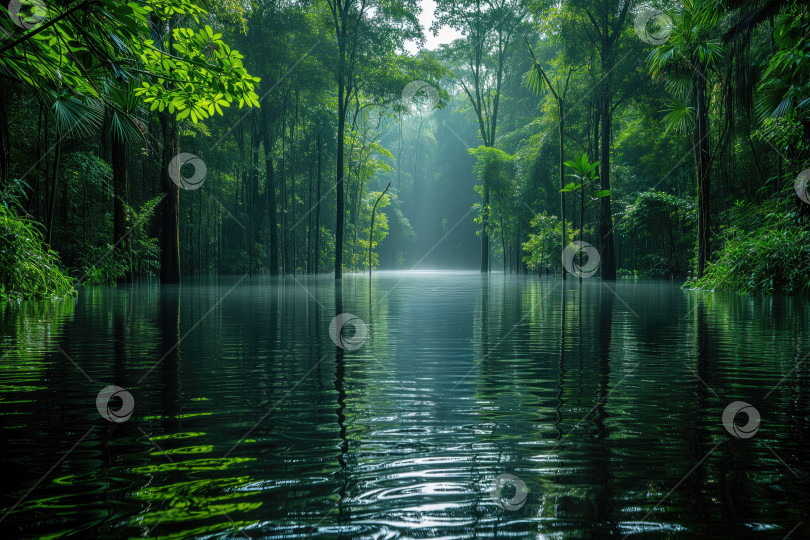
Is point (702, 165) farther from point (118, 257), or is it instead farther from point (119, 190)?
point (118, 257)

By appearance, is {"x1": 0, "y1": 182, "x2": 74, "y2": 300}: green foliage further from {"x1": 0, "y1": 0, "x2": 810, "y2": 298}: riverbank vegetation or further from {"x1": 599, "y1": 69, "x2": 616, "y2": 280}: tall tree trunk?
{"x1": 599, "y1": 69, "x2": 616, "y2": 280}: tall tree trunk

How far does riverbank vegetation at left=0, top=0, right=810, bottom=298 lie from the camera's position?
4754 mm

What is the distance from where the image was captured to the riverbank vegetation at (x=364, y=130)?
4754 mm

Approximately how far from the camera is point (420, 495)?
1415 millimetres

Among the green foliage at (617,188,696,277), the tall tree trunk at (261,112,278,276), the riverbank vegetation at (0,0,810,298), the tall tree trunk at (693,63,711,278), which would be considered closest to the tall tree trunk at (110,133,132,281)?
the riverbank vegetation at (0,0,810,298)

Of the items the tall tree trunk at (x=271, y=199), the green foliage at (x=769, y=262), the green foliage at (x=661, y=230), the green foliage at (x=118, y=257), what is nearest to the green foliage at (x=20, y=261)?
the green foliage at (x=118, y=257)

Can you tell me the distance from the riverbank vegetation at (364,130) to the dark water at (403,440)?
6.26 ft

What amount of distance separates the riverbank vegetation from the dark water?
1.91 meters

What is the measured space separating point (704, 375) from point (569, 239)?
70.4ft

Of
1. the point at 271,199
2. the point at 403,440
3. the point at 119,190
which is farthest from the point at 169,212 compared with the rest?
the point at 403,440

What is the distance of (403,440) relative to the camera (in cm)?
189

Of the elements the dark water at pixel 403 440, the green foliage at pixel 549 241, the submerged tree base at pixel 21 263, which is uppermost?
the green foliage at pixel 549 241

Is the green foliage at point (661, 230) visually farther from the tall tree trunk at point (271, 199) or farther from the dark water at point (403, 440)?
the dark water at point (403, 440)

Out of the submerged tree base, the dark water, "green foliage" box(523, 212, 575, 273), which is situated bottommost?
the dark water
